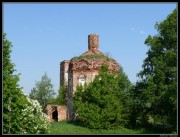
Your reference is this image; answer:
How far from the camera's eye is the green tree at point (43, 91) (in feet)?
117

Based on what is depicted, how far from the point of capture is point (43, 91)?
35938mm

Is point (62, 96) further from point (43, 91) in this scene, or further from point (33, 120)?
point (33, 120)

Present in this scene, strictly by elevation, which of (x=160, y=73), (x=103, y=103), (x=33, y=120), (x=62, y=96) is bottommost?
(x=33, y=120)

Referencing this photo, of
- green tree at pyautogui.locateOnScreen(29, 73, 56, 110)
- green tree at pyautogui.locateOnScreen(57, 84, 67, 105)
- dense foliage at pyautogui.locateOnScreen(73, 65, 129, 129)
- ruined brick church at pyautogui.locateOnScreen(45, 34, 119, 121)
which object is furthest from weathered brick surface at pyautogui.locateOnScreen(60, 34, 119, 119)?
green tree at pyautogui.locateOnScreen(29, 73, 56, 110)

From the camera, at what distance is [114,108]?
70.9ft

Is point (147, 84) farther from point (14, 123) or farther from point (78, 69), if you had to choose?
point (14, 123)

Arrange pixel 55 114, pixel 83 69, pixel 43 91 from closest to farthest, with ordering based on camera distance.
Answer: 1. pixel 83 69
2. pixel 55 114
3. pixel 43 91

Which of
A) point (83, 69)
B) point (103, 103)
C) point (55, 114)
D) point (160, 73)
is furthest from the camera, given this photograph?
point (55, 114)

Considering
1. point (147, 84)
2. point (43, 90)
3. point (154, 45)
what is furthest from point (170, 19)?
point (43, 90)

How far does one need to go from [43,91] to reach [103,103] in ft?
50.2

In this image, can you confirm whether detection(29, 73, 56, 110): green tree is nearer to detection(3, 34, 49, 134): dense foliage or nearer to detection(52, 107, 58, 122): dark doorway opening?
detection(52, 107, 58, 122): dark doorway opening

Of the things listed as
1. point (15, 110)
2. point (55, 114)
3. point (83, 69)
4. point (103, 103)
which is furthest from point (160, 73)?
point (55, 114)

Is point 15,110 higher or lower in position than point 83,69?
lower

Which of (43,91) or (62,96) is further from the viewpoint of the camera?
(43,91)
